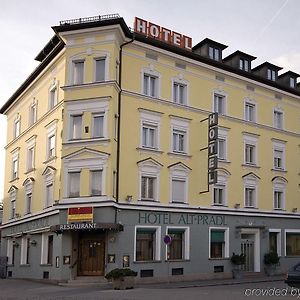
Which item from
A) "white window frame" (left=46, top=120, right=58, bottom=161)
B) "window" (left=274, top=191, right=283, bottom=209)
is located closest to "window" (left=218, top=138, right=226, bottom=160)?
"window" (left=274, top=191, right=283, bottom=209)

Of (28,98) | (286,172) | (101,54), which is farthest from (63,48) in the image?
(286,172)

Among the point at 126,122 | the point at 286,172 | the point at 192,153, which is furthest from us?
the point at 286,172

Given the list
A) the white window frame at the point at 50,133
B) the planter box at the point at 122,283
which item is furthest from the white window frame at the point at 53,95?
the planter box at the point at 122,283

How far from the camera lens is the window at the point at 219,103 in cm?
3831

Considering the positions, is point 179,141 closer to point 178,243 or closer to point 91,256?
point 178,243

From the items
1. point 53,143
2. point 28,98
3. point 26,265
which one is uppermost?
point 28,98

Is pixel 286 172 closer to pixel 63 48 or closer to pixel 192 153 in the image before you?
pixel 192 153

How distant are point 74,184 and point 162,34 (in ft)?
38.8

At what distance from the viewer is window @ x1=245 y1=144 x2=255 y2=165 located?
39.8m

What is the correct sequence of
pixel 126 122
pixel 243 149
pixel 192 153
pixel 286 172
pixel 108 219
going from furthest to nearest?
pixel 286 172 < pixel 243 149 < pixel 192 153 < pixel 126 122 < pixel 108 219

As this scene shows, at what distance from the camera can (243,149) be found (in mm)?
39281

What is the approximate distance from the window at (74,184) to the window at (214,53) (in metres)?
13.9

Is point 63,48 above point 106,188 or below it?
above

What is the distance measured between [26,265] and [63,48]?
15.7 metres
